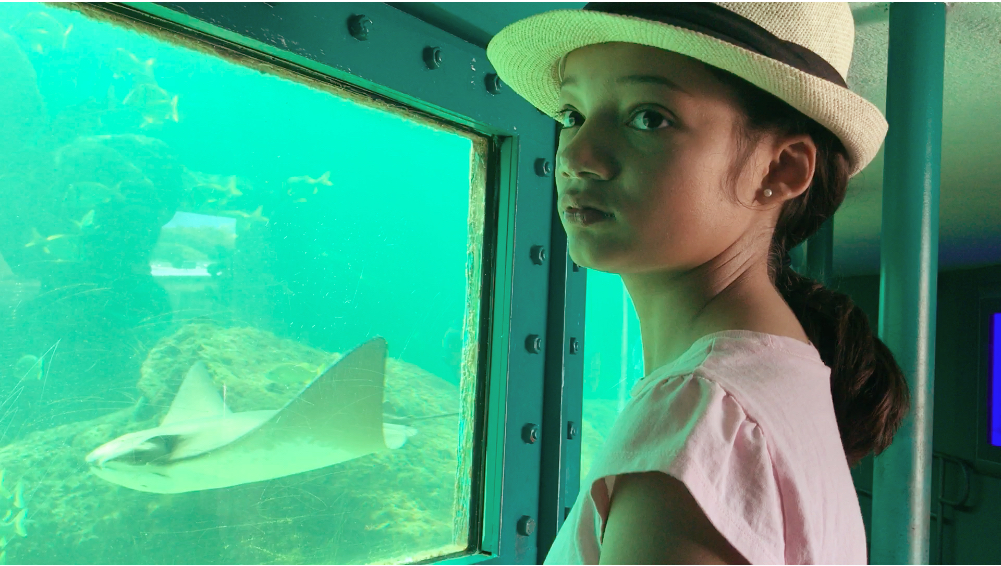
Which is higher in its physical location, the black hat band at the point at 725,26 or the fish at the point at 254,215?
the black hat band at the point at 725,26

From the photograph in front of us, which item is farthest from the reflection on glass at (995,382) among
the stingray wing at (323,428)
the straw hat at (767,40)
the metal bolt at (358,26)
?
the metal bolt at (358,26)

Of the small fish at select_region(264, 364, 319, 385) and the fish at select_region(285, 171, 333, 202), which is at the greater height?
the fish at select_region(285, 171, 333, 202)

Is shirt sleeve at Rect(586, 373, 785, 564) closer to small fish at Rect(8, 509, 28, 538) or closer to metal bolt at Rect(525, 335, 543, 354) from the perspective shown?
small fish at Rect(8, 509, 28, 538)

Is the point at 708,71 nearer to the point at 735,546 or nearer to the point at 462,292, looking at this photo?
the point at 735,546

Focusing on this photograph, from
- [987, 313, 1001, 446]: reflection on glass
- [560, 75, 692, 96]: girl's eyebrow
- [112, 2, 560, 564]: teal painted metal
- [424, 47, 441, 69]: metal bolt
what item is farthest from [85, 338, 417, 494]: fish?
[987, 313, 1001, 446]: reflection on glass

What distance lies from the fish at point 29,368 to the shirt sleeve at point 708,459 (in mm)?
928

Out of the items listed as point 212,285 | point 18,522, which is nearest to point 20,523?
point 18,522

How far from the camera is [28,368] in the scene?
108cm

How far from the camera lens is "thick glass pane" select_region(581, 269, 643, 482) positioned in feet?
6.88

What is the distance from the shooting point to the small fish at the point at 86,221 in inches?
44.8

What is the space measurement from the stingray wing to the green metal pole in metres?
1.05

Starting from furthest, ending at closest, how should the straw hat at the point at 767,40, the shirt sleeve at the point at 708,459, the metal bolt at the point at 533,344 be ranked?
1. the metal bolt at the point at 533,344
2. the straw hat at the point at 767,40
3. the shirt sleeve at the point at 708,459

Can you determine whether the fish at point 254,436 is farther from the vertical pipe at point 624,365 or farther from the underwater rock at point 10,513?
the vertical pipe at point 624,365

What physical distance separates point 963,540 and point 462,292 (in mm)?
5528
